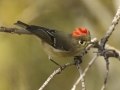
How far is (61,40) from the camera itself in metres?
2.57

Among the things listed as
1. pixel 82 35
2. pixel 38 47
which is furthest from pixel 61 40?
pixel 38 47

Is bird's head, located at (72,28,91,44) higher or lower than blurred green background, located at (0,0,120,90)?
lower

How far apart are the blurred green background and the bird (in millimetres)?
1347

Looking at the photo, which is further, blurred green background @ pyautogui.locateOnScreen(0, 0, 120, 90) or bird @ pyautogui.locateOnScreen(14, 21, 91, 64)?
blurred green background @ pyautogui.locateOnScreen(0, 0, 120, 90)

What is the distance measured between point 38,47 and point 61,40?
2272 mm

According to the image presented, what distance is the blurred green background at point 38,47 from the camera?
13.2ft

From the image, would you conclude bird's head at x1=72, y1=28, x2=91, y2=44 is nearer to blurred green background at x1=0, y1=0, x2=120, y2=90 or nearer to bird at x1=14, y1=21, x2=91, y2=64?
bird at x1=14, y1=21, x2=91, y2=64

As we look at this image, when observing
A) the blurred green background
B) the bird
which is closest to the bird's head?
the bird

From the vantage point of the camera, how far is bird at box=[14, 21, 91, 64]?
2303 mm

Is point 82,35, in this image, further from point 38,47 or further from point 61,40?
point 38,47

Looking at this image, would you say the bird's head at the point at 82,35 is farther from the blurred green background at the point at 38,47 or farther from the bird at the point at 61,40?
the blurred green background at the point at 38,47

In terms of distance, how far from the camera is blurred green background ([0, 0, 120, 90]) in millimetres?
4016

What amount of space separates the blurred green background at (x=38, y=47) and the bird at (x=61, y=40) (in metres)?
1.35

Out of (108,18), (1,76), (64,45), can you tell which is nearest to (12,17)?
(1,76)
